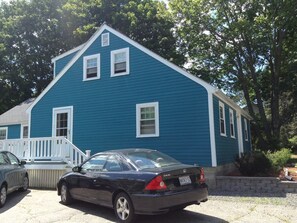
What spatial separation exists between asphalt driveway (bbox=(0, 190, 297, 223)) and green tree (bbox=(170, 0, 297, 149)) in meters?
16.2

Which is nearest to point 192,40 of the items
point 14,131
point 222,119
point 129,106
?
point 222,119

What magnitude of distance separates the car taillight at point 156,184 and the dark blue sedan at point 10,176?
5.08 metres

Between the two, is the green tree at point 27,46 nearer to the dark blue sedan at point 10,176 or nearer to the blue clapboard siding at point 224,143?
the blue clapboard siding at point 224,143

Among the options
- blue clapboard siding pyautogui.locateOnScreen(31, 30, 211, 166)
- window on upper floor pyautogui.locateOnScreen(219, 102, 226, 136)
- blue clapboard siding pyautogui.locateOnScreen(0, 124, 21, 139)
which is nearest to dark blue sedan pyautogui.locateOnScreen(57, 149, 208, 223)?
blue clapboard siding pyautogui.locateOnScreen(31, 30, 211, 166)

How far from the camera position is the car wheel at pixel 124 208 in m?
6.39

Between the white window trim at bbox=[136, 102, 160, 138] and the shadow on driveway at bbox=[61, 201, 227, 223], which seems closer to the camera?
the shadow on driveway at bbox=[61, 201, 227, 223]

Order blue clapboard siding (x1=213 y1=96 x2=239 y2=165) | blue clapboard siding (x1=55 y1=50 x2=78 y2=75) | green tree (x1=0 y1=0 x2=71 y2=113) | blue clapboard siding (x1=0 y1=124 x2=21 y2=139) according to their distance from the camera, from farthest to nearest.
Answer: green tree (x1=0 y1=0 x2=71 y2=113) → blue clapboard siding (x1=0 y1=124 x2=21 y2=139) → blue clapboard siding (x1=55 y1=50 x2=78 y2=75) → blue clapboard siding (x1=213 y1=96 x2=239 y2=165)

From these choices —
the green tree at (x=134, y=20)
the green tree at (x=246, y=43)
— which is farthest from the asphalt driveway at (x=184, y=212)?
the green tree at (x=134, y=20)

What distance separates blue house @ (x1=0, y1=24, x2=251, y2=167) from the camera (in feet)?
41.9

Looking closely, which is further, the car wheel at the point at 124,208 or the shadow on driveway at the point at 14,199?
the shadow on driveway at the point at 14,199

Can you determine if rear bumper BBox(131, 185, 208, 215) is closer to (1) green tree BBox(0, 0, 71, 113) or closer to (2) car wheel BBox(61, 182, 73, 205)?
(2) car wheel BBox(61, 182, 73, 205)

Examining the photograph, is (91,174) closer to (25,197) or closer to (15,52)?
(25,197)

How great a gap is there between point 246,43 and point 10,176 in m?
22.5

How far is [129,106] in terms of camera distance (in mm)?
14586
